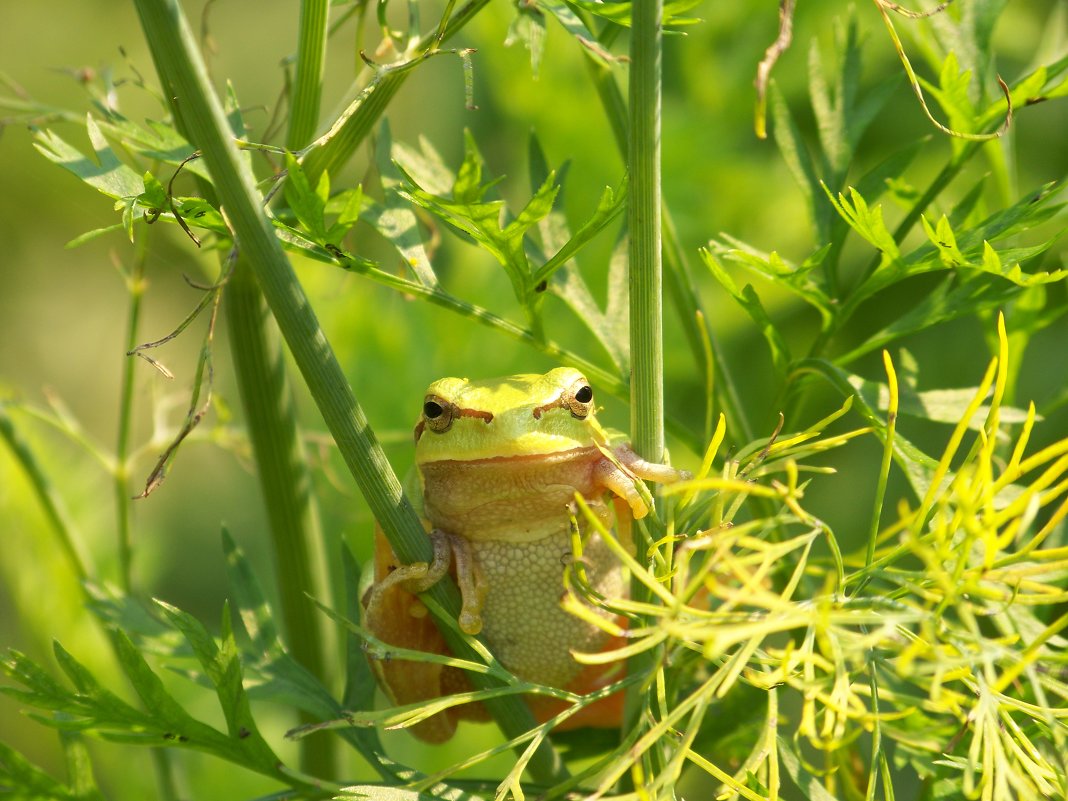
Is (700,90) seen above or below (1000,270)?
above

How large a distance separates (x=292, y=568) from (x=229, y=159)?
0.33 metres

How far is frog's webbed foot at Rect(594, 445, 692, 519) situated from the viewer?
58 cm

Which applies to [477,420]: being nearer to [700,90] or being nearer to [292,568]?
[292,568]

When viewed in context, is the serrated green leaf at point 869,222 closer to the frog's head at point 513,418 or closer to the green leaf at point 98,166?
the frog's head at point 513,418

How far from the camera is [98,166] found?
1.84ft

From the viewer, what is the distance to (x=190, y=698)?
1187 mm

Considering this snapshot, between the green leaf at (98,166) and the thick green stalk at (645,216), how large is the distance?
25 cm

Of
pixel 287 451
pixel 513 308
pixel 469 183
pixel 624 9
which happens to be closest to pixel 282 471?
pixel 287 451

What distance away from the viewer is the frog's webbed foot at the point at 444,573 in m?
0.61

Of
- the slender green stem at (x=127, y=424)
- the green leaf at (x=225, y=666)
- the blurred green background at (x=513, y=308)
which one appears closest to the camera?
the green leaf at (x=225, y=666)

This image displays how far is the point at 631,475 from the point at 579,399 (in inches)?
5.3

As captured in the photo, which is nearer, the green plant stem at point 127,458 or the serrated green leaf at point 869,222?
the serrated green leaf at point 869,222

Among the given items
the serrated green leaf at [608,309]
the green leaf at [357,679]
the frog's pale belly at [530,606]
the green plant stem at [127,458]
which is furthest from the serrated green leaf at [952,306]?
the green plant stem at [127,458]

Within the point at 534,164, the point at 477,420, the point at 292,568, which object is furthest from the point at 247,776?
the point at 534,164
